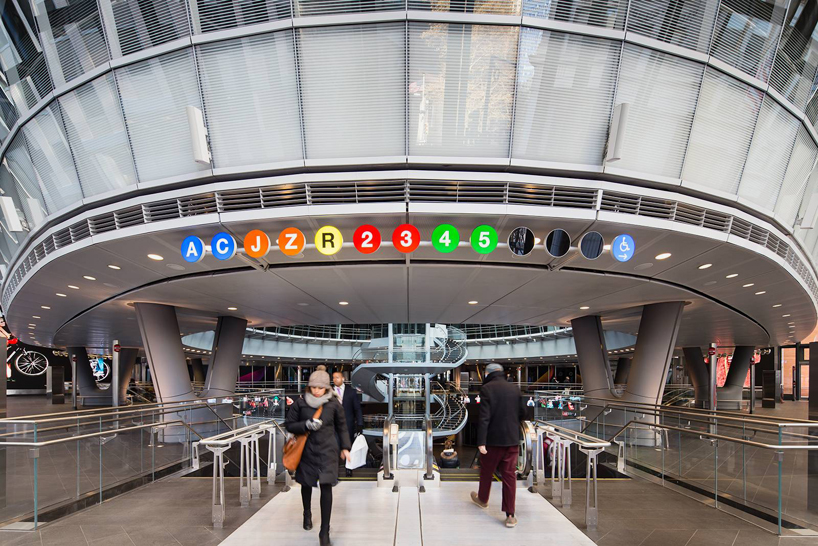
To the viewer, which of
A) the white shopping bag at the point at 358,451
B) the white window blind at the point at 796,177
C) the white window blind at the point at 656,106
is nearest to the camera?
the white shopping bag at the point at 358,451

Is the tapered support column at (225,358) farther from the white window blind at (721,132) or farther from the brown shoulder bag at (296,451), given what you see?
the white window blind at (721,132)

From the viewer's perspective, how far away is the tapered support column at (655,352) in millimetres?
16562

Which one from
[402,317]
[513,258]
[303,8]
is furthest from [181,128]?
[402,317]

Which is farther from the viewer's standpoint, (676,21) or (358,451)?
(676,21)

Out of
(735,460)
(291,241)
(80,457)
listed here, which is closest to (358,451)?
(291,241)

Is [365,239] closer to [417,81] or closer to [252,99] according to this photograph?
[417,81]

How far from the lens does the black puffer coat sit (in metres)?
5.32

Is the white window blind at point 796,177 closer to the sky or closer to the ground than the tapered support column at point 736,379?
closer to the sky

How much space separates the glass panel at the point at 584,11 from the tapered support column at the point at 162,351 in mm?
15305

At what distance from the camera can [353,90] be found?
861 centimetres

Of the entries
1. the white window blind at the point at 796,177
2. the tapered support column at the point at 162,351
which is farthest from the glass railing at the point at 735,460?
the tapered support column at the point at 162,351

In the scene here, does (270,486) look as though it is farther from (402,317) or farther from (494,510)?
(402,317)

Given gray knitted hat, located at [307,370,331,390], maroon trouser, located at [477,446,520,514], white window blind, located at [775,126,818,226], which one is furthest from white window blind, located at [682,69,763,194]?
gray knitted hat, located at [307,370,331,390]

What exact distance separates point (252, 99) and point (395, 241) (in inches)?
142
